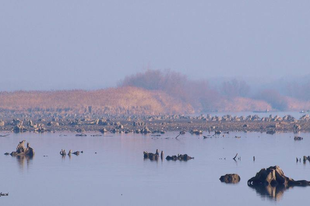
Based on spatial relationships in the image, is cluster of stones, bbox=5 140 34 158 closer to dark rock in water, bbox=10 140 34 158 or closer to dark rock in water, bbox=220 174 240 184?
dark rock in water, bbox=10 140 34 158

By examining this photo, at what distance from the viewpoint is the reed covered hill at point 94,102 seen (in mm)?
132125

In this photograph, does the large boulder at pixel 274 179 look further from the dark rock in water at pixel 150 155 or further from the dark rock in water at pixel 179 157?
the dark rock in water at pixel 150 155

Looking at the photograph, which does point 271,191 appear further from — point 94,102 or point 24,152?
point 94,102

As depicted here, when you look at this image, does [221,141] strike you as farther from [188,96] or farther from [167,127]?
[188,96]

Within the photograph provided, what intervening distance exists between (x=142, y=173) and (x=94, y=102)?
320ft

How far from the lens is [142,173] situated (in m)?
40.1

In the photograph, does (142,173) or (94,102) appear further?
(94,102)

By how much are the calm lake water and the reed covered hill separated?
233 ft

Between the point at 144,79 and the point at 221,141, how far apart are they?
9242 centimetres

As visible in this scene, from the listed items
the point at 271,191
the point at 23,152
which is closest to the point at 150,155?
the point at 23,152

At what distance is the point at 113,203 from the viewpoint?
3203 cm

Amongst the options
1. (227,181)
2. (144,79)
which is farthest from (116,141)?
(144,79)

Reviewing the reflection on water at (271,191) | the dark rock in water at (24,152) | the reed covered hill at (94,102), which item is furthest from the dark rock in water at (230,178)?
the reed covered hill at (94,102)

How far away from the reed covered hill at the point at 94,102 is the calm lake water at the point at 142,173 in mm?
71140
